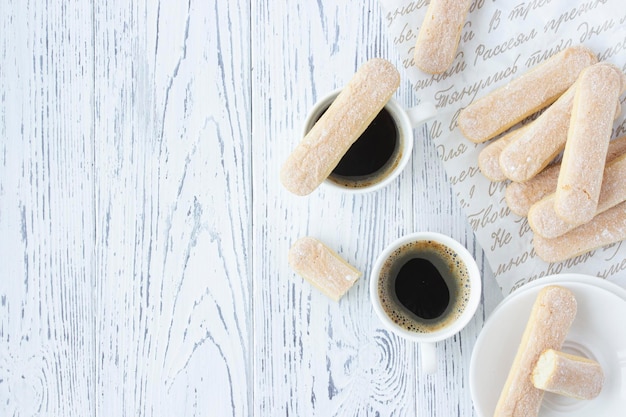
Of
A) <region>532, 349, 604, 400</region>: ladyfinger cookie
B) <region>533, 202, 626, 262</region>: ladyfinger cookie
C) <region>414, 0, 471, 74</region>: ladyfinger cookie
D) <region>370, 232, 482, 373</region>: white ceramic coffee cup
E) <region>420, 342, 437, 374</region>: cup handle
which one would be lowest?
<region>532, 349, 604, 400</region>: ladyfinger cookie

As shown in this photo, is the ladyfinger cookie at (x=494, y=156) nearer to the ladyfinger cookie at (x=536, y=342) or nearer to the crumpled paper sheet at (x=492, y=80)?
the crumpled paper sheet at (x=492, y=80)

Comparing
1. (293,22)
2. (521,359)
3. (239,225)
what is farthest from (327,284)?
(293,22)

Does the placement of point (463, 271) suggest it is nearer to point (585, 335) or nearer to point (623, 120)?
point (585, 335)

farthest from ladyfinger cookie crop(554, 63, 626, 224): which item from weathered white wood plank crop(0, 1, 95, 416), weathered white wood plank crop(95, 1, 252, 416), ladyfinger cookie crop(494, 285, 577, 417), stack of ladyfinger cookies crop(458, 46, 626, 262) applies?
weathered white wood plank crop(0, 1, 95, 416)

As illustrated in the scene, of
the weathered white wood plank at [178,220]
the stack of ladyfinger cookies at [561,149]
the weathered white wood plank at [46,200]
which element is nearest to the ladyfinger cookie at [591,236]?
the stack of ladyfinger cookies at [561,149]

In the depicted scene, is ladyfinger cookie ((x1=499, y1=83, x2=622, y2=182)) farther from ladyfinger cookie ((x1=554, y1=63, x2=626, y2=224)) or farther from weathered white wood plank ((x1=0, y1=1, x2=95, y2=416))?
weathered white wood plank ((x1=0, y1=1, x2=95, y2=416))

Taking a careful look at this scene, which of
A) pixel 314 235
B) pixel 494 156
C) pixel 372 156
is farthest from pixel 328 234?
pixel 494 156
